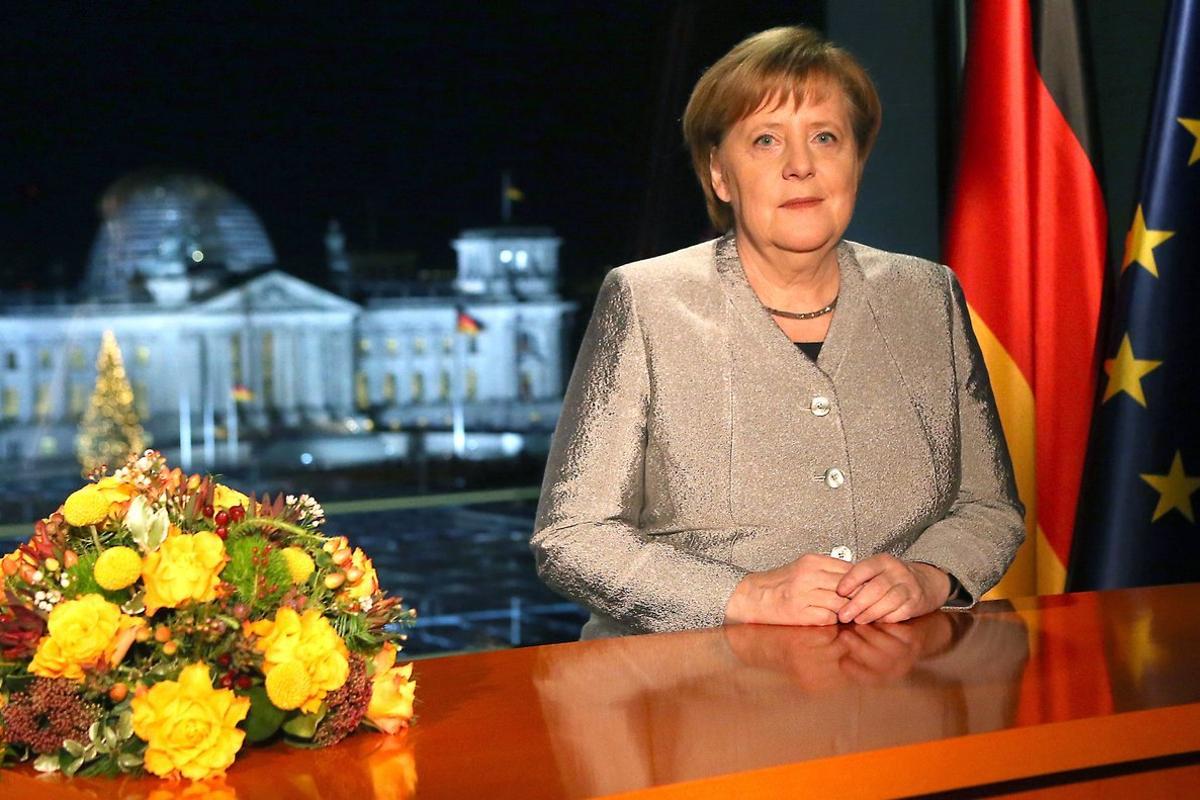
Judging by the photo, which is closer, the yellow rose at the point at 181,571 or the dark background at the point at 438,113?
the yellow rose at the point at 181,571

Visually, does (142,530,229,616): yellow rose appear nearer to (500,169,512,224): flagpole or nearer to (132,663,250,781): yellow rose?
(132,663,250,781): yellow rose

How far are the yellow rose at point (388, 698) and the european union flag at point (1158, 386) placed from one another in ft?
6.86

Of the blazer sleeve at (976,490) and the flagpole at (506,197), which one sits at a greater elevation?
the flagpole at (506,197)

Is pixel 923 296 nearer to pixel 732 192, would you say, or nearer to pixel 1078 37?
pixel 732 192

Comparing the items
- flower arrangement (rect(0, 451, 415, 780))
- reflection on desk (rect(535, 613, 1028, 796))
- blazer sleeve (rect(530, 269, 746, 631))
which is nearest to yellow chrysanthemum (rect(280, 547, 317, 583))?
flower arrangement (rect(0, 451, 415, 780))

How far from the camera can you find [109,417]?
355cm

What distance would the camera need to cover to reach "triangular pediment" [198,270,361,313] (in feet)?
12.1

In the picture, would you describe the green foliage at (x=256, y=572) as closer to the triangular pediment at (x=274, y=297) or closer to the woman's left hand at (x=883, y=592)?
the woman's left hand at (x=883, y=592)

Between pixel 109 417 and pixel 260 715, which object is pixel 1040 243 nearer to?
pixel 109 417

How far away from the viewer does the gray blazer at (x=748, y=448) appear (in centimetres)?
184

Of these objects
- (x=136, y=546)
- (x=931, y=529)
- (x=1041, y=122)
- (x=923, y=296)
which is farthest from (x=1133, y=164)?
(x=136, y=546)

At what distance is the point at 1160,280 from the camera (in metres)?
2.89

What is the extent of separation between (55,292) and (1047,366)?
2352 millimetres

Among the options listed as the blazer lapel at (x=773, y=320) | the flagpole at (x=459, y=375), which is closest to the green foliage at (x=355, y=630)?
the blazer lapel at (x=773, y=320)
